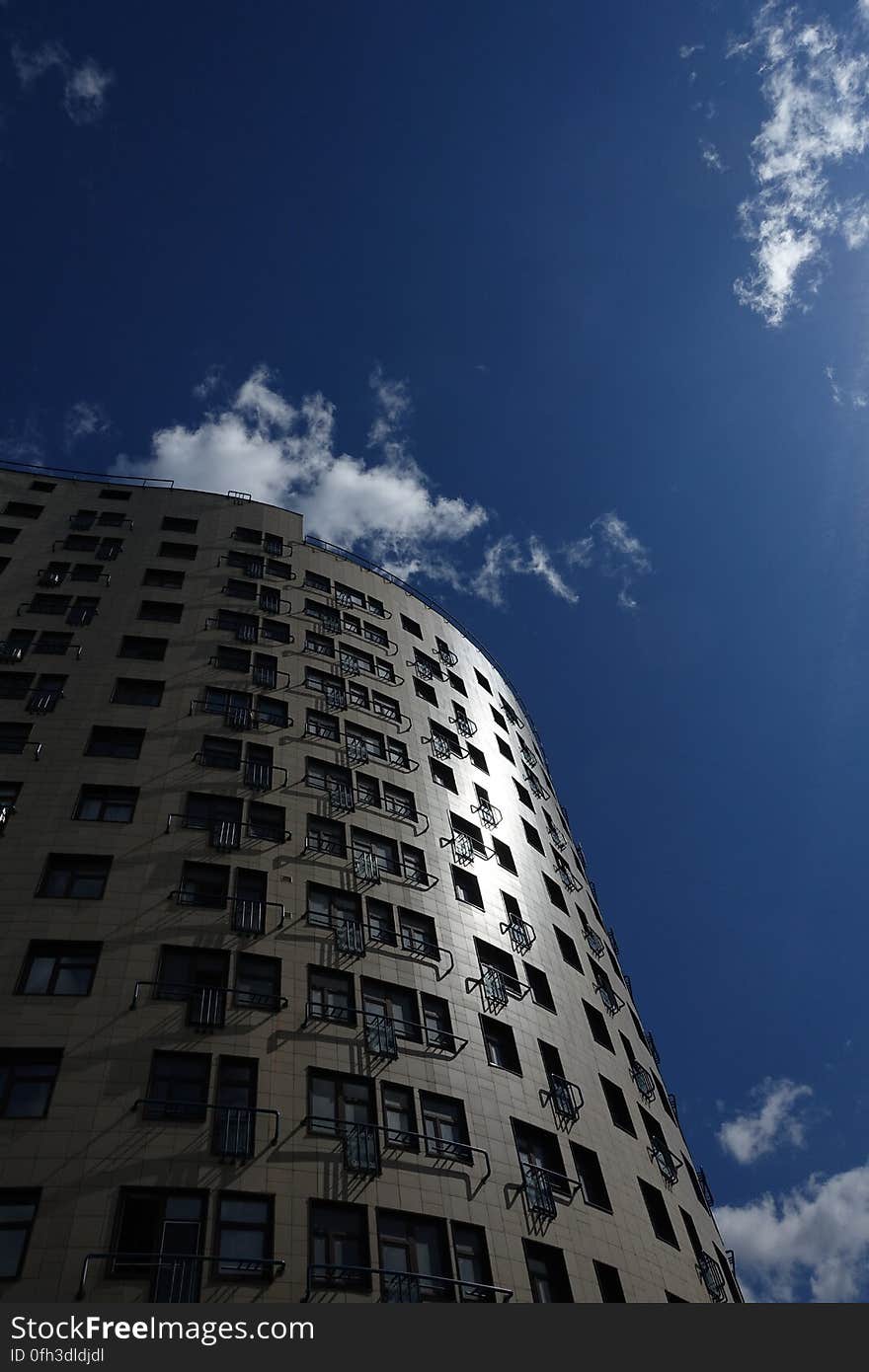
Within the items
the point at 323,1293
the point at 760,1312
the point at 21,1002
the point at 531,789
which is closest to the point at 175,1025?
the point at 21,1002

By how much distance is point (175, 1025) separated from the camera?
21.7 metres

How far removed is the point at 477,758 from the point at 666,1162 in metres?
17.3

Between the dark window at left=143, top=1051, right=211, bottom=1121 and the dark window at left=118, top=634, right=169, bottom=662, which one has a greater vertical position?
the dark window at left=118, top=634, right=169, bottom=662

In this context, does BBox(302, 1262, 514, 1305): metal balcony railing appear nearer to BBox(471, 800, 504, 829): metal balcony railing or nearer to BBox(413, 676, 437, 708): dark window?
BBox(471, 800, 504, 829): metal balcony railing

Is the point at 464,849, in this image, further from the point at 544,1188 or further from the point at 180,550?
the point at 180,550

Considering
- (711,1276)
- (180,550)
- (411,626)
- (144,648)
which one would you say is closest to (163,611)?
(144,648)

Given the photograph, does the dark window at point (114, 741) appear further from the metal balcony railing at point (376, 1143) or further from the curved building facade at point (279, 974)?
the metal balcony railing at point (376, 1143)

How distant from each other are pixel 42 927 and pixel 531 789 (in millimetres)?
24968

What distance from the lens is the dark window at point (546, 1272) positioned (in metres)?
21.5

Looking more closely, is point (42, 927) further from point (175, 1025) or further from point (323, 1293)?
point (323, 1293)

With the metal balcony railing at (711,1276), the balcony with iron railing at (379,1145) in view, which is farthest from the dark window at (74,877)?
the metal balcony railing at (711,1276)

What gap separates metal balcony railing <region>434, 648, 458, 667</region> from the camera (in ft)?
144

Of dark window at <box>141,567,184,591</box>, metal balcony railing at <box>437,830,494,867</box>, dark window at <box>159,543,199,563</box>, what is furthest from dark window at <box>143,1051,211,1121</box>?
dark window at <box>159,543,199,563</box>

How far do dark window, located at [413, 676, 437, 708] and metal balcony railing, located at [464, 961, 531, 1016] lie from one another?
1343 cm
